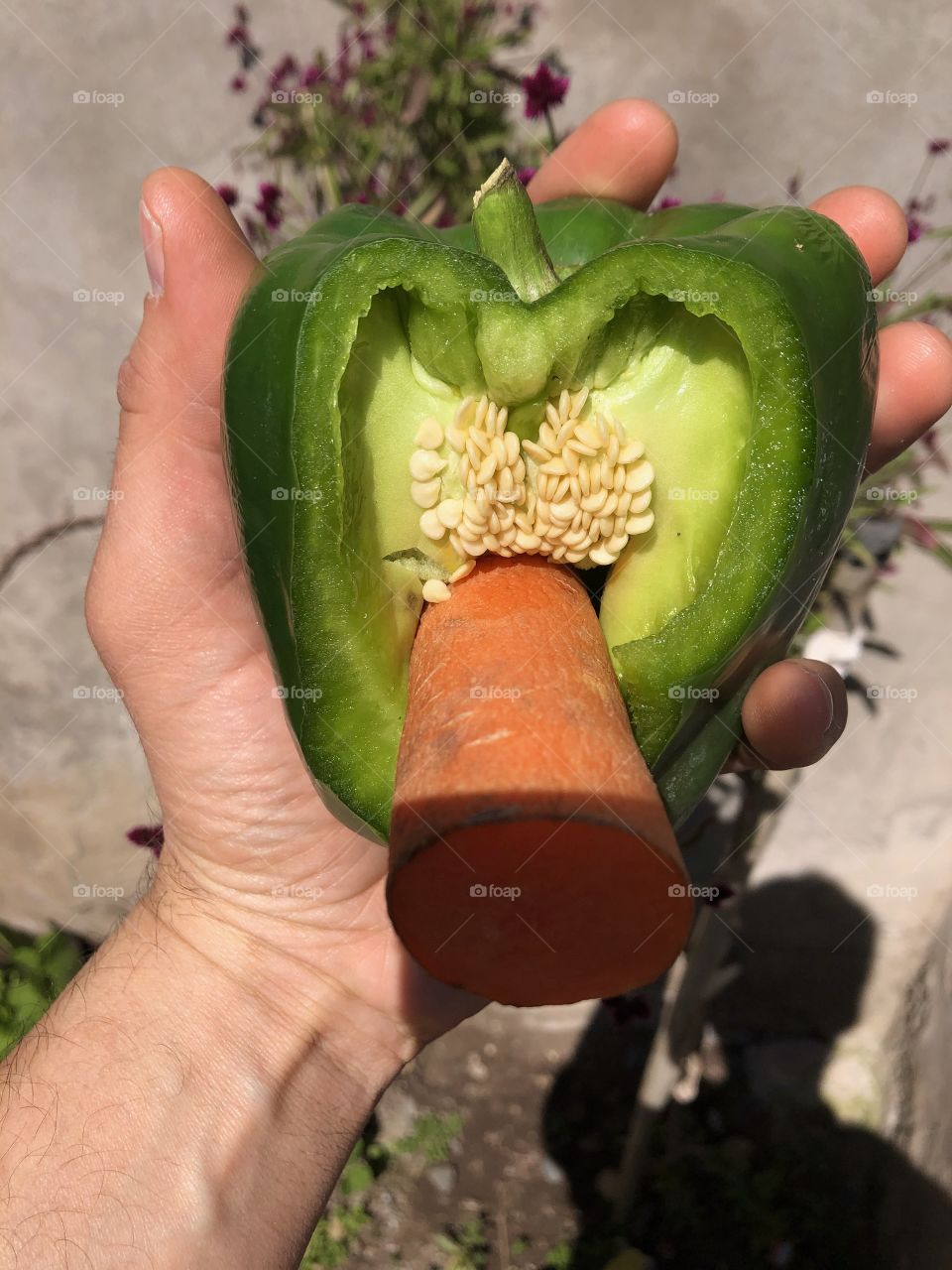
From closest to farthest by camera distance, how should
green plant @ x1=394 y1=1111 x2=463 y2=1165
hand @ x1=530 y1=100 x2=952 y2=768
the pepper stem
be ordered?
the pepper stem → hand @ x1=530 y1=100 x2=952 y2=768 → green plant @ x1=394 y1=1111 x2=463 y2=1165

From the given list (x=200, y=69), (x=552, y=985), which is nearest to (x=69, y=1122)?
(x=552, y=985)

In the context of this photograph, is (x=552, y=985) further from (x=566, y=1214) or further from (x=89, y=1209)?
(x=566, y=1214)
